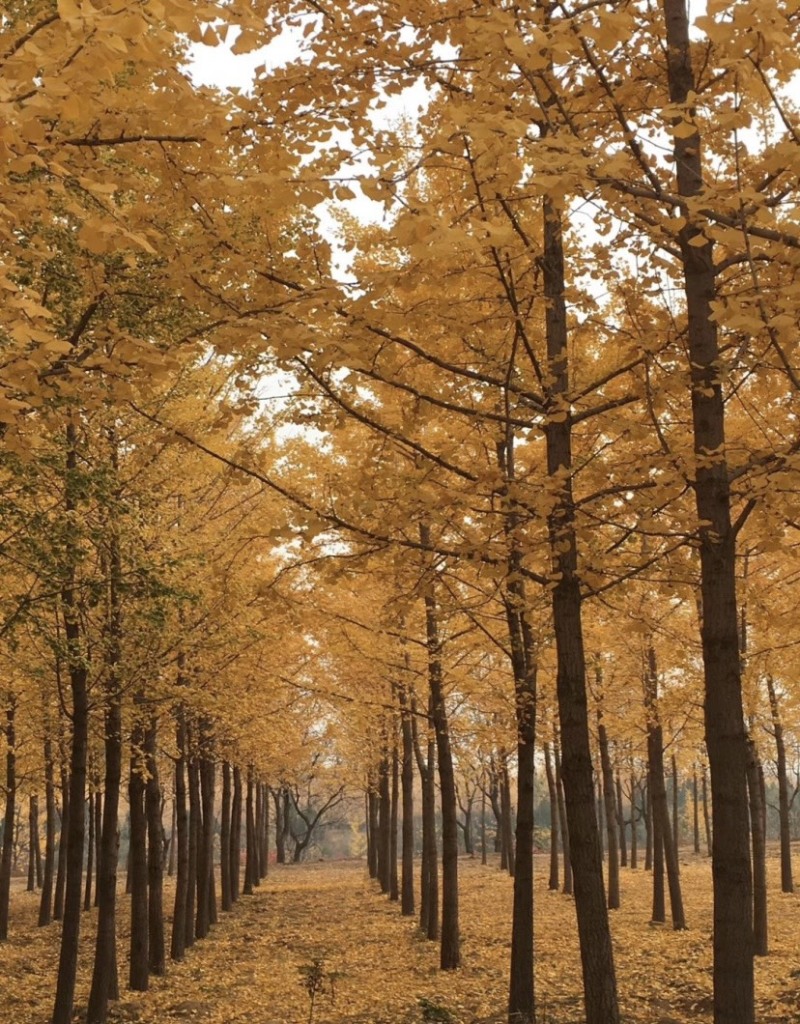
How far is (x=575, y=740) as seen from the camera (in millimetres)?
5035

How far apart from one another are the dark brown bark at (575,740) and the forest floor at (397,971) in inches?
155

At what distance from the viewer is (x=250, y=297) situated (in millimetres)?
4523

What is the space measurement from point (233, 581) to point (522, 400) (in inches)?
212

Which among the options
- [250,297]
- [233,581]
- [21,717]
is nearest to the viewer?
[250,297]

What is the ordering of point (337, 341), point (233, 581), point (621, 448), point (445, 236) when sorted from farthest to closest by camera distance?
point (233, 581) < point (621, 448) < point (337, 341) < point (445, 236)

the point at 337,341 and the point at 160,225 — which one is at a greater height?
the point at 160,225

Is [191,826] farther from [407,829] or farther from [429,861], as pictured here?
[407,829]

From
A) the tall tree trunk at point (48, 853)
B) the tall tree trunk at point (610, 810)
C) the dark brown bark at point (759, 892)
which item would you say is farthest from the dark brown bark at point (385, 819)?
the dark brown bark at point (759, 892)

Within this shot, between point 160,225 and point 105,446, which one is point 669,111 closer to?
point 160,225

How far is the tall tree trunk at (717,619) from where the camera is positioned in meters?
3.98

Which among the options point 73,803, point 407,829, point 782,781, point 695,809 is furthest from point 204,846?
point 695,809

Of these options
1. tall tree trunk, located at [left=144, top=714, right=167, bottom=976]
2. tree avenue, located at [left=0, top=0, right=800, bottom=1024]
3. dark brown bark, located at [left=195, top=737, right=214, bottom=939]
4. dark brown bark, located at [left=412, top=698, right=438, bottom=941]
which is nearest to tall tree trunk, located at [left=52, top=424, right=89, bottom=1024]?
tree avenue, located at [left=0, top=0, right=800, bottom=1024]

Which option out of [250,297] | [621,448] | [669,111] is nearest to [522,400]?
[621,448]

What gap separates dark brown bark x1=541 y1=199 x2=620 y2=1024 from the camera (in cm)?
487
